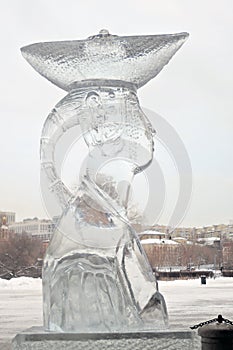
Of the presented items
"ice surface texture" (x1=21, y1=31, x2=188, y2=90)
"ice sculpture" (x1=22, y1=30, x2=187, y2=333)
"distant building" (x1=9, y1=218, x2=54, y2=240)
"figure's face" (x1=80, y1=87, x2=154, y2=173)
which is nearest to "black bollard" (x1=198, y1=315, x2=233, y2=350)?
"ice sculpture" (x1=22, y1=30, x2=187, y2=333)

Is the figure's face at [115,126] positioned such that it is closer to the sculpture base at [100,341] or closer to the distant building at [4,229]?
the sculpture base at [100,341]

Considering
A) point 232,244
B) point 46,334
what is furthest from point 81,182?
point 232,244

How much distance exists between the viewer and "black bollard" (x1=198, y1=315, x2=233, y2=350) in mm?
3156

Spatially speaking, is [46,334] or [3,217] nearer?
[46,334]

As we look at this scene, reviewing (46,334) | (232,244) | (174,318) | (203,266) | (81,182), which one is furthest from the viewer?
(232,244)

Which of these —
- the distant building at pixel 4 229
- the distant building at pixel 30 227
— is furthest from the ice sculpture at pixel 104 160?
the distant building at pixel 4 229

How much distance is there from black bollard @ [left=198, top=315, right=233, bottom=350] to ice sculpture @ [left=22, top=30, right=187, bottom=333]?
0.34 m

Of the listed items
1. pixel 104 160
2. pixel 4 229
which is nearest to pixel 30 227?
pixel 4 229

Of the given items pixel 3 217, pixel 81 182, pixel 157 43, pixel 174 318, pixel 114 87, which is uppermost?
pixel 3 217

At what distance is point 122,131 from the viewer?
3693mm

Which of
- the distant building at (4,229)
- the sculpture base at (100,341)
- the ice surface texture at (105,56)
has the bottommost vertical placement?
the sculpture base at (100,341)

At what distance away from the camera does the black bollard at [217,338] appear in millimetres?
3156

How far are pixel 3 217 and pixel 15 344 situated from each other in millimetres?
35856

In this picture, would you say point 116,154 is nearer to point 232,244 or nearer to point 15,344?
point 15,344
